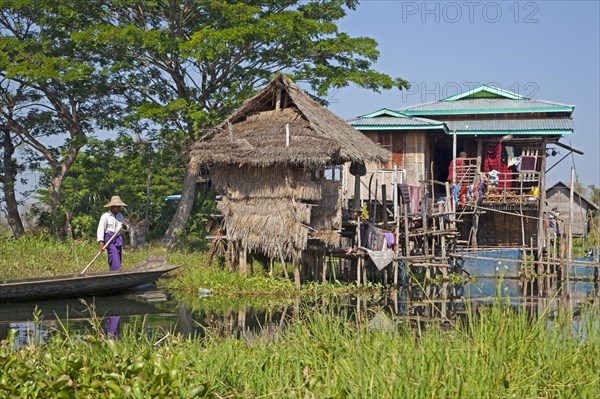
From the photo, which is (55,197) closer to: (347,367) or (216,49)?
(216,49)

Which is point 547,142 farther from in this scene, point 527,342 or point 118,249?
point 527,342

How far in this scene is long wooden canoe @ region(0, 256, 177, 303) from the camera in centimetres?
1228

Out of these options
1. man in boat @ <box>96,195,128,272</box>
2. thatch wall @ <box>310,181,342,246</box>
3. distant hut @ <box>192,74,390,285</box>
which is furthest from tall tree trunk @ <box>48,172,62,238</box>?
thatch wall @ <box>310,181,342,246</box>

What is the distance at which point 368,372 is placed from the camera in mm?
5480

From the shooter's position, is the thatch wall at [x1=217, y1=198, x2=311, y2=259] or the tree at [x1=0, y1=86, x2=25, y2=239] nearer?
the thatch wall at [x1=217, y1=198, x2=311, y2=259]

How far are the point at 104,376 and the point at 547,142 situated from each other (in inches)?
637

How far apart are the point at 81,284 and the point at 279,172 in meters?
4.36

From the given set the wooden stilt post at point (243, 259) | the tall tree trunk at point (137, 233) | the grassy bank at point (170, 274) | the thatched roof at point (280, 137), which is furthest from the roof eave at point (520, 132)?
the wooden stilt post at point (243, 259)

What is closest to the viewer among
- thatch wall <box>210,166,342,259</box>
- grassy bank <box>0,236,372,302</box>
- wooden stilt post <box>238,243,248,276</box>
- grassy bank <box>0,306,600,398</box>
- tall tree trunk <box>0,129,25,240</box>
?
grassy bank <box>0,306,600,398</box>

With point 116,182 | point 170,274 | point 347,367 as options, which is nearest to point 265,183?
point 170,274

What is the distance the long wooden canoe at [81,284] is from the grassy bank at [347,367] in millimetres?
5951

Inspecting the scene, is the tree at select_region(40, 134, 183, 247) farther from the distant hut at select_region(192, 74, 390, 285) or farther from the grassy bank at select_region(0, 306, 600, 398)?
the grassy bank at select_region(0, 306, 600, 398)

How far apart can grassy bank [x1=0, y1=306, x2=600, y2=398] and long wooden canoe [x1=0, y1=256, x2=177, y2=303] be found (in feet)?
19.5

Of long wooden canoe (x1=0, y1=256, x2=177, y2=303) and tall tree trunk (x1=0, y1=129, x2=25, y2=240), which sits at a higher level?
tall tree trunk (x1=0, y1=129, x2=25, y2=240)
